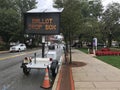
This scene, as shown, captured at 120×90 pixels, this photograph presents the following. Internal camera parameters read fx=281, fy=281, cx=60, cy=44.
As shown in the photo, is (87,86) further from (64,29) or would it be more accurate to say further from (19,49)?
(19,49)

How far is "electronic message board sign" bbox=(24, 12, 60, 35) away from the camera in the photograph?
52.3 ft

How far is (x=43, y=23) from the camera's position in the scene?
1595 cm

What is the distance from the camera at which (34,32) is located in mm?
16188

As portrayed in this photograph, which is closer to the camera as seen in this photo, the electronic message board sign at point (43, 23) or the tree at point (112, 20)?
the electronic message board sign at point (43, 23)

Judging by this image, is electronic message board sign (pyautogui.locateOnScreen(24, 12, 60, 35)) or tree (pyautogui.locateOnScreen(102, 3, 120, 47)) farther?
tree (pyautogui.locateOnScreen(102, 3, 120, 47))

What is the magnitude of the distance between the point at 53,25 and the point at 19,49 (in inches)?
1516

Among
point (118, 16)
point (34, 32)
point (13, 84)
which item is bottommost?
point (13, 84)

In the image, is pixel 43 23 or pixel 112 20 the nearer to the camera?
pixel 43 23

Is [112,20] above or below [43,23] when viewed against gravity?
above

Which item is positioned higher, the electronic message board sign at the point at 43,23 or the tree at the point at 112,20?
the tree at the point at 112,20

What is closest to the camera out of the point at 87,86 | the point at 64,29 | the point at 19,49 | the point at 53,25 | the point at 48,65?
the point at 87,86

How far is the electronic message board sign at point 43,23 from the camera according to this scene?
15.9 meters

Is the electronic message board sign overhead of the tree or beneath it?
beneath

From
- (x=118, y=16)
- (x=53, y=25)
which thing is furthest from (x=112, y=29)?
(x=53, y=25)
